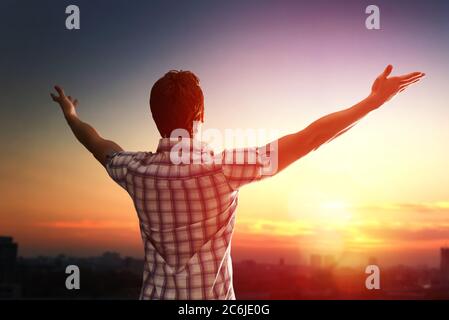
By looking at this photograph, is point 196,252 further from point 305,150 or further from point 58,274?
point 58,274

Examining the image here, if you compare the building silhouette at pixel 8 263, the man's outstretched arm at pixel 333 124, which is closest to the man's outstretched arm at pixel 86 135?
the man's outstretched arm at pixel 333 124

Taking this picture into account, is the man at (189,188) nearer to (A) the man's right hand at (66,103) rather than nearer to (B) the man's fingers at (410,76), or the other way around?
(B) the man's fingers at (410,76)

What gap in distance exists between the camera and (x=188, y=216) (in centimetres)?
123

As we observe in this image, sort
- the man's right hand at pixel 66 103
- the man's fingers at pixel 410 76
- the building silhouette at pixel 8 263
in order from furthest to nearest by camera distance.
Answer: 1. the building silhouette at pixel 8 263
2. the man's right hand at pixel 66 103
3. the man's fingers at pixel 410 76

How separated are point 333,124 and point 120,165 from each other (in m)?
0.56

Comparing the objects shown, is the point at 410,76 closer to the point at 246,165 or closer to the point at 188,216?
the point at 246,165

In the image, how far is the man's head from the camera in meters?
1.27

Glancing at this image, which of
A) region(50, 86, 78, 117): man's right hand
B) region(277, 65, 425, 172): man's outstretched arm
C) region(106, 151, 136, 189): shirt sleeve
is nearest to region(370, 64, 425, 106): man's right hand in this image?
region(277, 65, 425, 172): man's outstretched arm

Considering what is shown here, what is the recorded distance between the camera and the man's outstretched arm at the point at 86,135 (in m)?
1.45

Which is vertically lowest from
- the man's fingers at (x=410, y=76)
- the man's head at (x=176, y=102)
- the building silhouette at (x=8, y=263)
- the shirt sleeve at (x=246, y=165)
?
the building silhouette at (x=8, y=263)

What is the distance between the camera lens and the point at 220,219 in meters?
1.23
